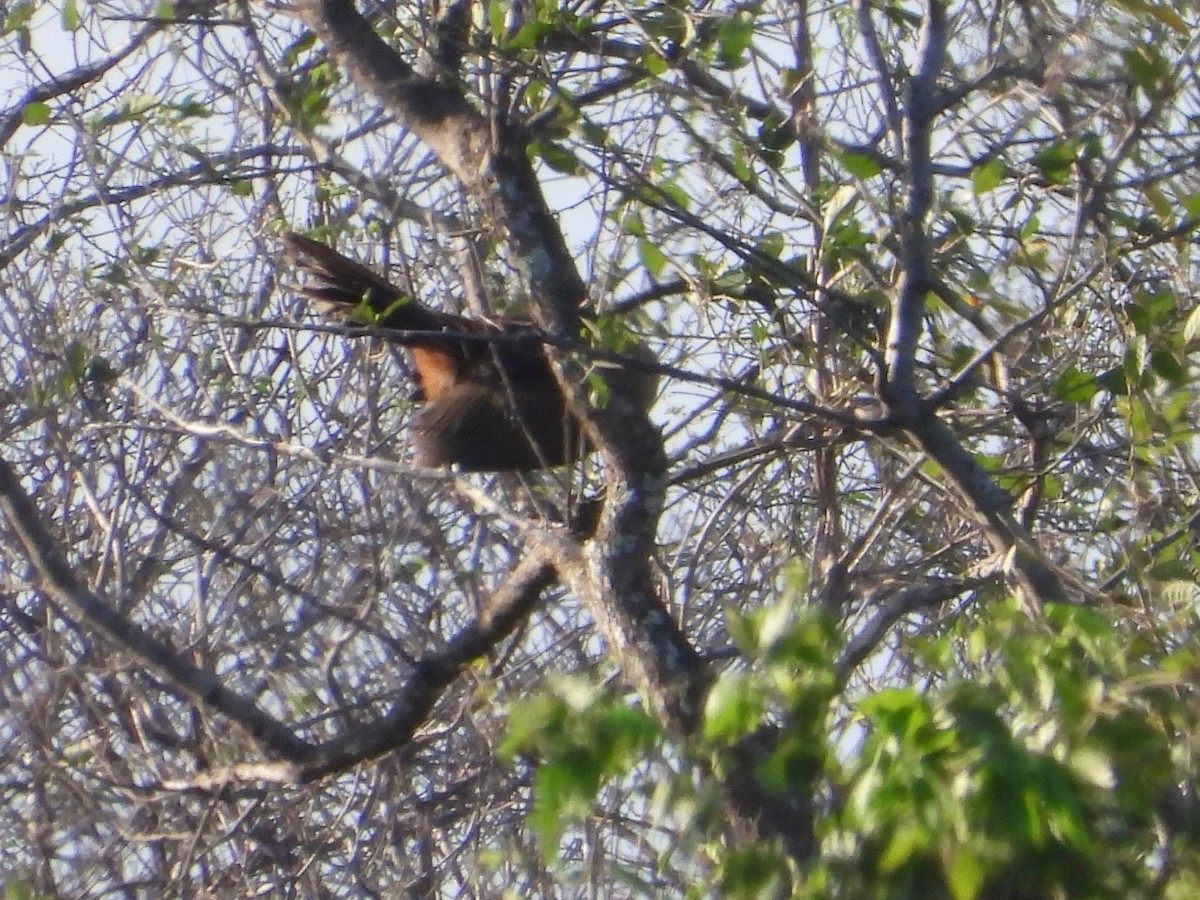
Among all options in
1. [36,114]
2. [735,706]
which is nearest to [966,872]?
[735,706]

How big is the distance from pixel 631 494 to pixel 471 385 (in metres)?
0.69

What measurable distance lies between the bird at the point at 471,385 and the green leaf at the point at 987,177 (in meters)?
1.01

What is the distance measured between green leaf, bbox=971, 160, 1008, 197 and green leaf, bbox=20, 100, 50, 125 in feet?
8.60

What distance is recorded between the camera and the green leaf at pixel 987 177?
292 cm

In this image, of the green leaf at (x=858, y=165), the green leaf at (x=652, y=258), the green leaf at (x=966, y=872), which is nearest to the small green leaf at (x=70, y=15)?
the green leaf at (x=652, y=258)

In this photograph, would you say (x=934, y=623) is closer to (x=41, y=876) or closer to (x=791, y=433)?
(x=791, y=433)

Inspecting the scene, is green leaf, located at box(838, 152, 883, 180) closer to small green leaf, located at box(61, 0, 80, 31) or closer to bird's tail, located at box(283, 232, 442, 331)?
bird's tail, located at box(283, 232, 442, 331)

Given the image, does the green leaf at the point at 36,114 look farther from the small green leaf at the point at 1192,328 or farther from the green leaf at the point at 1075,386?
the small green leaf at the point at 1192,328

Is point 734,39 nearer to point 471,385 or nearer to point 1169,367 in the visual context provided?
point 1169,367

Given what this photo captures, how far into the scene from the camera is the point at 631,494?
365 cm

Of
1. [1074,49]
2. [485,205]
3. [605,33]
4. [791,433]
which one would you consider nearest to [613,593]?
[791,433]

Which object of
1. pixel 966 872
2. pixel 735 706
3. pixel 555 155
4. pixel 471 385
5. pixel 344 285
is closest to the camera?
pixel 966 872

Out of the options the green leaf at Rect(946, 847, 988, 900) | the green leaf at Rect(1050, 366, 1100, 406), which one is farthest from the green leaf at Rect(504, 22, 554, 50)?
the green leaf at Rect(946, 847, 988, 900)

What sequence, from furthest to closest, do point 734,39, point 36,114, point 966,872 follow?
point 36,114 < point 734,39 < point 966,872
